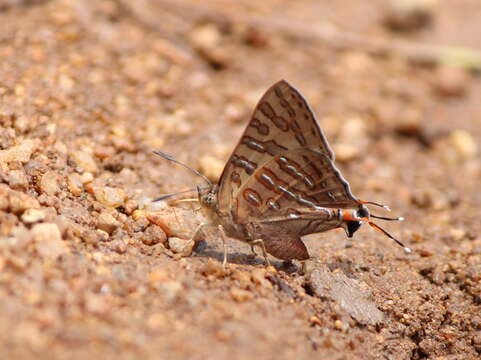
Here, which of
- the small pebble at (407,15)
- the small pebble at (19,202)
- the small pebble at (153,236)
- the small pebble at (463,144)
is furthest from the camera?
the small pebble at (407,15)

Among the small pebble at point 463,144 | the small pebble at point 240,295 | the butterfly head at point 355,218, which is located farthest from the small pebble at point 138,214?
the small pebble at point 463,144

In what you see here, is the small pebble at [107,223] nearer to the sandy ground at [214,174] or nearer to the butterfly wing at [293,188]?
the sandy ground at [214,174]

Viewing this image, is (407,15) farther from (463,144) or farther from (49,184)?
(49,184)

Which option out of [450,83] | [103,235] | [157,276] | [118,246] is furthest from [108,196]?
[450,83]

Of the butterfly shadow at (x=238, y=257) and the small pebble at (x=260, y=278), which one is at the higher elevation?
the small pebble at (x=260, y=278)

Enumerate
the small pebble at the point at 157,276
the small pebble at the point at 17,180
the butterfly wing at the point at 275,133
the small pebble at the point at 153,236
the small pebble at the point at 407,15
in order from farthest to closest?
1. the small pebble at the point at 407,15
2. the small pebble at the point at 153,236
3. the butterfly wing at the point at 275,133
4. the small pebble at the point at 17,180
5. the small pebble at the point at 157,276

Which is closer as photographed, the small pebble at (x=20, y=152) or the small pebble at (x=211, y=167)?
the small pebble at (x=20, y=152)

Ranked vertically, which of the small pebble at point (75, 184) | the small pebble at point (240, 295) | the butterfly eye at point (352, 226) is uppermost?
the butterfly eye at point (352, 226)

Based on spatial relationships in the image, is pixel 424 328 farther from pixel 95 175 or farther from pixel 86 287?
pixel 95 175
